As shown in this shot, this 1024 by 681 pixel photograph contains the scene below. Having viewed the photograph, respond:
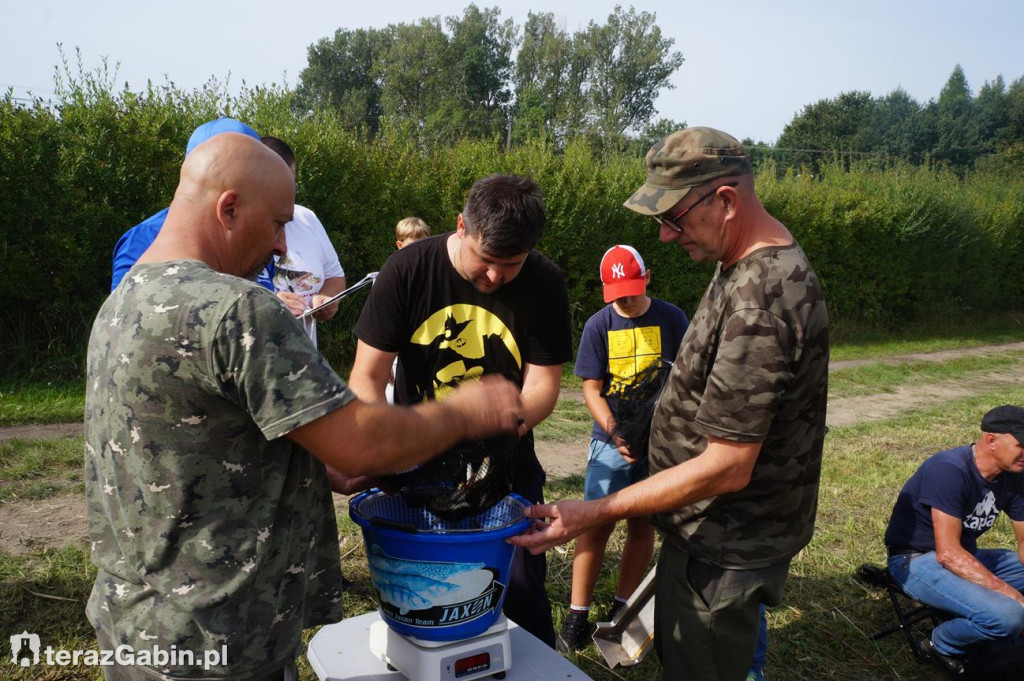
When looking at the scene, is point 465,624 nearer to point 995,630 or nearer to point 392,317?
point 392,317

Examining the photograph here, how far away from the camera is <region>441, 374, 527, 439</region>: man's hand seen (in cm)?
177

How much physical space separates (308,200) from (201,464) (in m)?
7.31

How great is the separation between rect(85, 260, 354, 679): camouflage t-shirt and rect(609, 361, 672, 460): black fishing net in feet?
5.33

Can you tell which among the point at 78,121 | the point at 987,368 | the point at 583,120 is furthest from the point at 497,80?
the point at 78,121

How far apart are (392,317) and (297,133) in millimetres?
6566

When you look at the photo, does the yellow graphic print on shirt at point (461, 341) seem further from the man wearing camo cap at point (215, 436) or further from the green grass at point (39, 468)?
the green grass at point (39, 468)

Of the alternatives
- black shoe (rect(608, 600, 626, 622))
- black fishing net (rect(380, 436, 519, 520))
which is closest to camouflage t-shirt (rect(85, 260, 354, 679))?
black fishing net (rect(380, 436, 519, 520))

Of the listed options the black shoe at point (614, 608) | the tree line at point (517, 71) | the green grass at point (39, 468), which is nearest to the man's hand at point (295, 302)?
the black shoe at point (614, 608)

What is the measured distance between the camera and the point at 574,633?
3.82 meters

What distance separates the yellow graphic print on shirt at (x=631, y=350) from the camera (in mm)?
4141

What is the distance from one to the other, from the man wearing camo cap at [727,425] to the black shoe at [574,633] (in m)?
1.51

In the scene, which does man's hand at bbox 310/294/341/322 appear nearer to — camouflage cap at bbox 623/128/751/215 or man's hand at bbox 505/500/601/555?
man's hand at bbox 505/500/601/555

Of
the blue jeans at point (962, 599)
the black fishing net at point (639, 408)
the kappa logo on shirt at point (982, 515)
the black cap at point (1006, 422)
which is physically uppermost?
the black fishing net at point (639, 408)

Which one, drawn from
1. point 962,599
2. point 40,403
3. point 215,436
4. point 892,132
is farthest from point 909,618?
point 892,132
